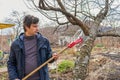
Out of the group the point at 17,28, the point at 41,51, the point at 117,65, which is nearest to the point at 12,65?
the point at 41,51

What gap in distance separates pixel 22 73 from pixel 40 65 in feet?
0.82

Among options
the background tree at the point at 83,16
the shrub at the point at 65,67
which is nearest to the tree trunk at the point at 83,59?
the background tree at the point at 83,16

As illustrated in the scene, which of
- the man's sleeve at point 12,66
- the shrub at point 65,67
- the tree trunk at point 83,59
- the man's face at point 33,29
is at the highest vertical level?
the man's face at point 33,29

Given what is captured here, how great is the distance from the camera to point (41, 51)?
3896mm

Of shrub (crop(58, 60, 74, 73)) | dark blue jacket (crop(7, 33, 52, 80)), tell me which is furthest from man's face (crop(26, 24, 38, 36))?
shrub (crop(58, 60, 74, 73))

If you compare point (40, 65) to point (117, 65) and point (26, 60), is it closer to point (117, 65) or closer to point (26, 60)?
point (26, 60)

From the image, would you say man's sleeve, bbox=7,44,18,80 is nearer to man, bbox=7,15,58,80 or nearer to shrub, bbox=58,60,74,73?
man, bbox=7,15,58,80

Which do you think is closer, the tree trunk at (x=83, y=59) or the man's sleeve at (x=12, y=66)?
the man's sleeve at (x=12, y=66)

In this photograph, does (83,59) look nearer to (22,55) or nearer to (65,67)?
(22,55)

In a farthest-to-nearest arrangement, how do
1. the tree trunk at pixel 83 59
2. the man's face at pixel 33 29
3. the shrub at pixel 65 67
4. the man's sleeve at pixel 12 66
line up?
the shrub at pixel 65 67 < the tree trunk at pixel 83 59 < the man's sleeve at pixel 12 66 < the man's face at pixel 33 29

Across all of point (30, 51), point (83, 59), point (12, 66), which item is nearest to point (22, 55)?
point (30, 51)

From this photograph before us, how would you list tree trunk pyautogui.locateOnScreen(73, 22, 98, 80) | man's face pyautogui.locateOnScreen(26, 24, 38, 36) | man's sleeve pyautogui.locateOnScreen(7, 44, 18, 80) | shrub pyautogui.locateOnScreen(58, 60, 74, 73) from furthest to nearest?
shrub pyautogui.locateOnScreen(58, 60, 74, 73) < tree trunk pyautogui.locateOnScreen(73, 22, 98, 80) < man's sleeve pyautogui.locateOnScreen(7, 44, 18, 80) < man's face pyautogui.locateOnScreen(26, 24, 38, 36)

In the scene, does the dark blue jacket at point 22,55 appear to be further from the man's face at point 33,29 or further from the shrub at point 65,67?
the shrub at point 65,67

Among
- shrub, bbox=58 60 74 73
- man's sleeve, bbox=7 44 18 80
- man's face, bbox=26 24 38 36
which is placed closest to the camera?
→ man's face, bbox=26 24 38 36
